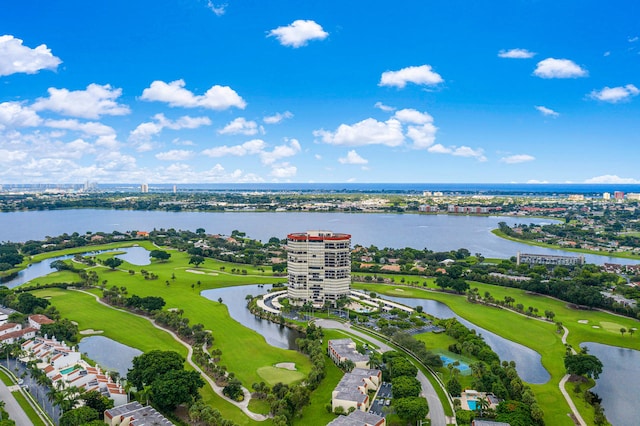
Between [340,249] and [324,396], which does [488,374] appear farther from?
[340,249]

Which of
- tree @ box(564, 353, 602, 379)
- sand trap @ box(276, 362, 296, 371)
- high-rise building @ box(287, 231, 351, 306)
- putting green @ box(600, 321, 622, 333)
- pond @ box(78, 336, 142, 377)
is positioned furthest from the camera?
high-rise building @ box(287, 231, 351, 306)

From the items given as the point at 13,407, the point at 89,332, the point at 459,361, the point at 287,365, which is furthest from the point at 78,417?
the point at 459,361

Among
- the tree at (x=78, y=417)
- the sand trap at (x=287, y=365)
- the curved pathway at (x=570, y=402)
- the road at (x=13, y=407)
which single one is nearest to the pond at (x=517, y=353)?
the curved pathway at (x=570, y=402)

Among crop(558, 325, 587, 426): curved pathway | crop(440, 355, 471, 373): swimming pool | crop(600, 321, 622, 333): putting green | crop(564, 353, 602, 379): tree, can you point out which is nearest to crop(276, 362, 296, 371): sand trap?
crop(440, 355, 471, 373): swimming pool

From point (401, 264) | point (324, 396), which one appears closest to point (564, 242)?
point (401, 264)

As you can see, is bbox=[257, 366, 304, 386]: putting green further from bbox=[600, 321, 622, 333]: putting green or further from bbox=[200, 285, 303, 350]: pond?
bbox=[600, 321, 622, 333]: putting green

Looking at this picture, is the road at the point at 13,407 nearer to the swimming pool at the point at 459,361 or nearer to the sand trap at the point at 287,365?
the sand trap at the point at 287,365

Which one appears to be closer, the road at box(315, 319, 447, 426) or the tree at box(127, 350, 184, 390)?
the road at box(315, 319, 447, 426)
